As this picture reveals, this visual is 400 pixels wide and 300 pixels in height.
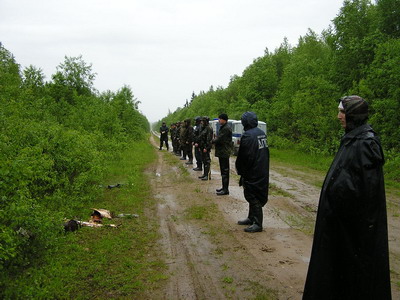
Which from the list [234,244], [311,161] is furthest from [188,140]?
[234,244]

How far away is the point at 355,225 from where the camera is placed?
104 inches

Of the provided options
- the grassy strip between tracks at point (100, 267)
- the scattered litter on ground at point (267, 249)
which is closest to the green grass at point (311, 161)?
the scattered litter on ground at point (267, 249)

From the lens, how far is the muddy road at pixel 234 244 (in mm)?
4090

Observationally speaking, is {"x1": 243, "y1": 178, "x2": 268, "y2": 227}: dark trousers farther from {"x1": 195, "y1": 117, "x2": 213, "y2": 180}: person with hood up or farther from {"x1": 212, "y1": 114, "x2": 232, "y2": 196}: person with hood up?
{"x1": 195, "y1": 117, "x2": 213, "y2": 180}: person with hood up

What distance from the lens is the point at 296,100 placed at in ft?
68.8

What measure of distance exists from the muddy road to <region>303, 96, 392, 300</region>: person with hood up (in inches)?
51.4

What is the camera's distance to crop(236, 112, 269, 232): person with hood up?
598cm

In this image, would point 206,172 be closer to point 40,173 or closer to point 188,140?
point 188,140

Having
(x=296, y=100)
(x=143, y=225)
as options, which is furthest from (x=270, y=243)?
(x=296, y=100)

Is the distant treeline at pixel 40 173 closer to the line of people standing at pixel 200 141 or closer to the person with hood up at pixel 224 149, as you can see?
the person with hood up at pixel 224 149

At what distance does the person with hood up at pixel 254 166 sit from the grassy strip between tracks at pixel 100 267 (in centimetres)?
181

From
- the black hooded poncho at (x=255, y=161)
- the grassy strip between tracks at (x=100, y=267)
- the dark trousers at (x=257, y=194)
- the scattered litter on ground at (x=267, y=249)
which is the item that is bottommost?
the scattered litter on ground at (x=267, y=249)

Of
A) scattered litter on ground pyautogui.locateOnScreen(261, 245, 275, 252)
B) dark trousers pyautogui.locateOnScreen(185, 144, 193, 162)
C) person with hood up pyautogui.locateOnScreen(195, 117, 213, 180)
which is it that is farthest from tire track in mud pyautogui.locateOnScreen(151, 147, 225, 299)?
dark trousers pyautogui.locateOnScreen(185, 144, 193, 162)

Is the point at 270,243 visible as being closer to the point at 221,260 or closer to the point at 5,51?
the point at 221,260
